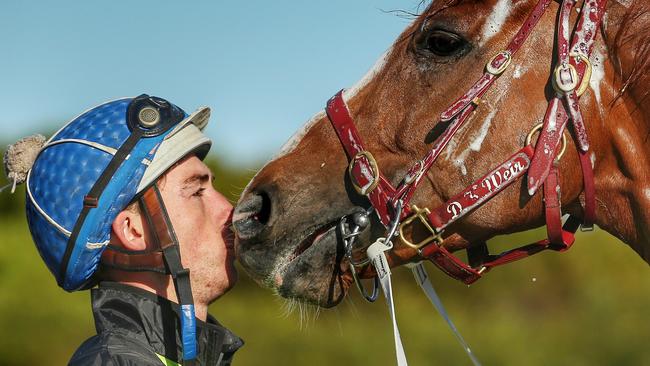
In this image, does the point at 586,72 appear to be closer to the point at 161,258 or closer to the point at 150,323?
the point at 161,258

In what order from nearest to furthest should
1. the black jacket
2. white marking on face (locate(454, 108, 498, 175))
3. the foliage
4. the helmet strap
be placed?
the black jacket
the helmet strap
white marking on face (locate(454, 108, 498, 175))
the foliage

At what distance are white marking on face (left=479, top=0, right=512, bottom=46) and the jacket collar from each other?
4.66 feet

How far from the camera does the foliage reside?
917 centimetres

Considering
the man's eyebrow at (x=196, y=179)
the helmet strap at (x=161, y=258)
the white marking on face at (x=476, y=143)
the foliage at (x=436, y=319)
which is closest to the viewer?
the helmet strap at (x=161, y=258)

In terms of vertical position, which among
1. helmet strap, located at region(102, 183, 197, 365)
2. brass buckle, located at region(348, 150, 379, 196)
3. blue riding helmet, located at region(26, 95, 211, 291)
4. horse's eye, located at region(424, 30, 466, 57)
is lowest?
brass buckle, located at region(348, 150, 379, 196)

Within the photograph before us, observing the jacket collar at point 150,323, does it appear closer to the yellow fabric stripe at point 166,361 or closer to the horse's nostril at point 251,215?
the yellow fabric stripe at point 166,361

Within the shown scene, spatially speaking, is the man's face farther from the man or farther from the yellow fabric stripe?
the yellow fabric stripe

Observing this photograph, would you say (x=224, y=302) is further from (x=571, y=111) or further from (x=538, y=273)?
(x=571, y=111)

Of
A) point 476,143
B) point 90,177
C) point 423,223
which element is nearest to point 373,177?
point 423,223

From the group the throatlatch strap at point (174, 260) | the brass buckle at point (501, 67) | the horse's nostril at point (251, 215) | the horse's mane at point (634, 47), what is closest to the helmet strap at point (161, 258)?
the throatlatch strap at point (174, 260)

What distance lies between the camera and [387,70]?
3.27m

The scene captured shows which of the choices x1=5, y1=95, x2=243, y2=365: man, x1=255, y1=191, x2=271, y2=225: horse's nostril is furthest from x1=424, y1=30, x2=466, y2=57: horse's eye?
x1=5, y1=95, x2=243, y2=365: man

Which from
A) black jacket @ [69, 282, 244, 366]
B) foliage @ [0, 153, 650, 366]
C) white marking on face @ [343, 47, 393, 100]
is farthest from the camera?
foliage @ [0, 153, 650, 366]

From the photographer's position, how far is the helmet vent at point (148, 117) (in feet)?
9.99
